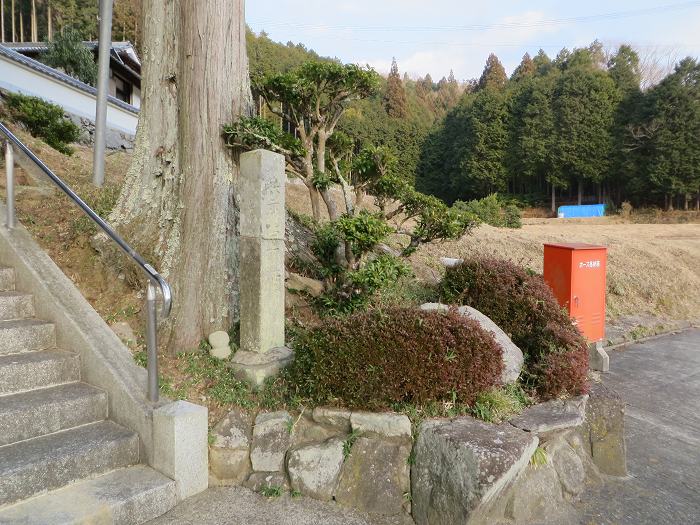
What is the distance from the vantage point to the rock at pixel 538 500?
2.63m

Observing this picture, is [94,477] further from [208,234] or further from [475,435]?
[475,435]

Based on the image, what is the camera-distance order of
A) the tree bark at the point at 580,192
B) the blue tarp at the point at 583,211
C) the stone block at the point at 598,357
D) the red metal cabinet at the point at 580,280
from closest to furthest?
the red metal cabinet at the point at 580,280 → the stone block at the point at 598,357 → the blue tarp at the point at 583,211 → the tree bark at the point at 580,192

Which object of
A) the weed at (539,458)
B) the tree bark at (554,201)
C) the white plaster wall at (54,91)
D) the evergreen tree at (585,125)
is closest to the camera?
the weed at (539,458)

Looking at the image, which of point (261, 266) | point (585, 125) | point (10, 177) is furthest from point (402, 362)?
point (585, 125)

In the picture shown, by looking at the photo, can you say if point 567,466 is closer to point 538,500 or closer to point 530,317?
point 538,500

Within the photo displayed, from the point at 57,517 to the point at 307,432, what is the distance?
134 centimetres

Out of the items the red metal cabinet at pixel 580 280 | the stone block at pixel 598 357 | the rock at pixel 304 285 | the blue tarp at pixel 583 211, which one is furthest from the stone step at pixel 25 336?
the blue tarp at pixel 583 211

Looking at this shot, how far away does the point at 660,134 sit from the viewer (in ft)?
90.2

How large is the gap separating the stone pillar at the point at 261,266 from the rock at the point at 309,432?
1.53 feet

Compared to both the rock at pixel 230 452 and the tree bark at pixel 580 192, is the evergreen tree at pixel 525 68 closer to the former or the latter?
the tree bark at pixel 580 192

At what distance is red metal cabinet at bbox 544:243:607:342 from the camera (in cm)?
483

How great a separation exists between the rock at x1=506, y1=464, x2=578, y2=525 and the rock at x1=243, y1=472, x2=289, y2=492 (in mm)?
1299

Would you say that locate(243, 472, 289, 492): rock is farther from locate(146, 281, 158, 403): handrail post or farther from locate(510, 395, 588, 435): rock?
locate(510, 395, 588, 435): rock

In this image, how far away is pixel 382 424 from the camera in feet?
9.27
